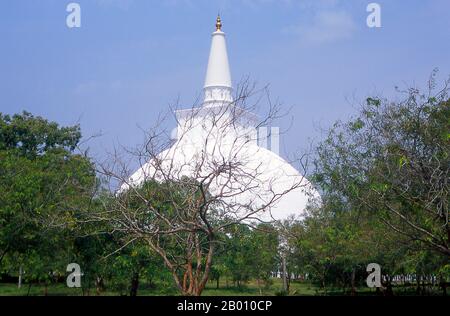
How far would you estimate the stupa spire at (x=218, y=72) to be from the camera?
44312 mm

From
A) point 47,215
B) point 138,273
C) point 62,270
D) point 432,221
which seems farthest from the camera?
point 62,270

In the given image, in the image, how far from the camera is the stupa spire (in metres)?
44.3

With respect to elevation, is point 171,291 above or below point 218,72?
below

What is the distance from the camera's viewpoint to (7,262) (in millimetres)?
20000

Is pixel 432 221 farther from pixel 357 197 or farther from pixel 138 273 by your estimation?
pixel 138 273

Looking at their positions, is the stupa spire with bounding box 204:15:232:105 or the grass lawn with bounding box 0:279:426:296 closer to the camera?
the grass lawn with bounding box 0:279:426:296

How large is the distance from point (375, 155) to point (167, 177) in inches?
195

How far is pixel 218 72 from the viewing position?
44.8 metres

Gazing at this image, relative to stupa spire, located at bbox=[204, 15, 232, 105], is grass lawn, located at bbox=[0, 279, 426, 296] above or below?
below

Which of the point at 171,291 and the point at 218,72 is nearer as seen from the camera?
the point at 171,291

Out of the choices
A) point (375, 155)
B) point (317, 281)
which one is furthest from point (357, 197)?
point (317, 281)

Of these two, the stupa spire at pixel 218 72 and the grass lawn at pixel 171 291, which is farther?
the stupa spire at pixel 218 72

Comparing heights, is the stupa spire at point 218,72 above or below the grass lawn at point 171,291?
above
